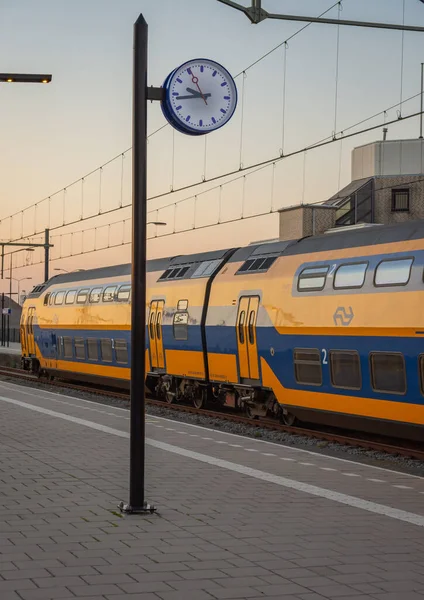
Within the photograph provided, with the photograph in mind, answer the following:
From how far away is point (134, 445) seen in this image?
846 centimetres

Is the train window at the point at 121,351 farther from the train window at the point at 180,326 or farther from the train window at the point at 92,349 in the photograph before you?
the train window at the point at 180,326

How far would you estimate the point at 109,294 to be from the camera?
28484mm

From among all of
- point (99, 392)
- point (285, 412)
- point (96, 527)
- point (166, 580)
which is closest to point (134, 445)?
point (96, 527)

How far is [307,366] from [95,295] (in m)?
13.7

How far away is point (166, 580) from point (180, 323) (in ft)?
55.9

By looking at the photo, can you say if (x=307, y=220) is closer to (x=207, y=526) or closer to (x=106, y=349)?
(x=106, y=349)

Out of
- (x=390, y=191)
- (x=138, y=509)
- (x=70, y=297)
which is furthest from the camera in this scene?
(x=390, y=191)

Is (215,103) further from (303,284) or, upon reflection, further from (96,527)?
(303,284)

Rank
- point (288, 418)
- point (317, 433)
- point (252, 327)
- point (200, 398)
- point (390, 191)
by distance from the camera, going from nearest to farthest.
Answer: point (317, 433)
point (288, 418)
point (252, 327)
point (200, 398)
point (390, 191)

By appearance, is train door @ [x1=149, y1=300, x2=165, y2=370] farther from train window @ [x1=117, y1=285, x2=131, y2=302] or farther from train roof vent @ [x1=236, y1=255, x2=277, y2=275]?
train roof vent @ [x1=236, y1=255, x2=277, y2=275]

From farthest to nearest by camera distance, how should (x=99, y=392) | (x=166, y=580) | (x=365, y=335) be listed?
1. (x=99, y=392)
2. (x=365, y=335)
3. (x=166, y=580)

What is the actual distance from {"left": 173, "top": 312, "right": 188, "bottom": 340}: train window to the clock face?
13.5m

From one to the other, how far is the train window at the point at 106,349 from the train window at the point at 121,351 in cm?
60

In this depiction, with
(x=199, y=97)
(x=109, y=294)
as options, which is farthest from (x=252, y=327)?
(x=199, y=97)
